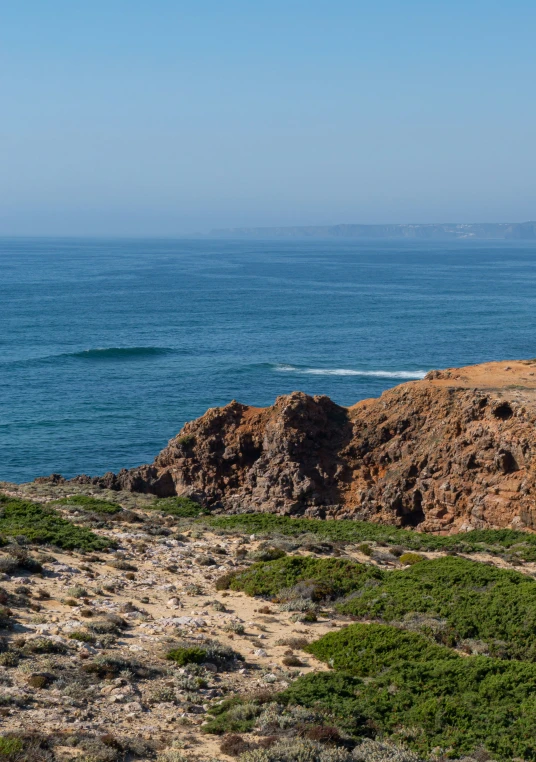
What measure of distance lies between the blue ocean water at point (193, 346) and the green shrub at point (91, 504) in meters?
13.8

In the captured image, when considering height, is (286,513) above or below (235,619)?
below

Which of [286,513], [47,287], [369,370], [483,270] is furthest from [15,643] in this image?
[483,270]

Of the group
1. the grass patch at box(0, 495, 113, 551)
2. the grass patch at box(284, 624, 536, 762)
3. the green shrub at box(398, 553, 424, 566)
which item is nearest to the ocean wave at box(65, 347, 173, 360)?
the grass patch at box(0, 495, 113, 551)

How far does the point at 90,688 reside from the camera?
13688mm

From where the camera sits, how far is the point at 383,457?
35000 millimetres

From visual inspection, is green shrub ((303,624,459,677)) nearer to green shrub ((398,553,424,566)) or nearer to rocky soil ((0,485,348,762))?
rocky soil ((0,485,348,762))

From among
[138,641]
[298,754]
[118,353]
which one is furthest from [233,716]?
[118,353]

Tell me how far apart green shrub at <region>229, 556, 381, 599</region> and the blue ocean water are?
87.3 ft

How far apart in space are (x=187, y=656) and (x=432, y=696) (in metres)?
4.80

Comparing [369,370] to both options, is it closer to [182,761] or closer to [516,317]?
[516,317]

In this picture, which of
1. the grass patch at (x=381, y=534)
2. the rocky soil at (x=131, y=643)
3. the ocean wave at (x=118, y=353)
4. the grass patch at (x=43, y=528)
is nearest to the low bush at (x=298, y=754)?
the rocky soil at (x=131, y=643)

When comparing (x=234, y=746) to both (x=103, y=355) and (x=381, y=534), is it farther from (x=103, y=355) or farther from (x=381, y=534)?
(x=103, y=355)

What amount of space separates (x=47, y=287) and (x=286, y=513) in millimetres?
116821

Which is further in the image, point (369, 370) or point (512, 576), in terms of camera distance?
point (369, 370)
